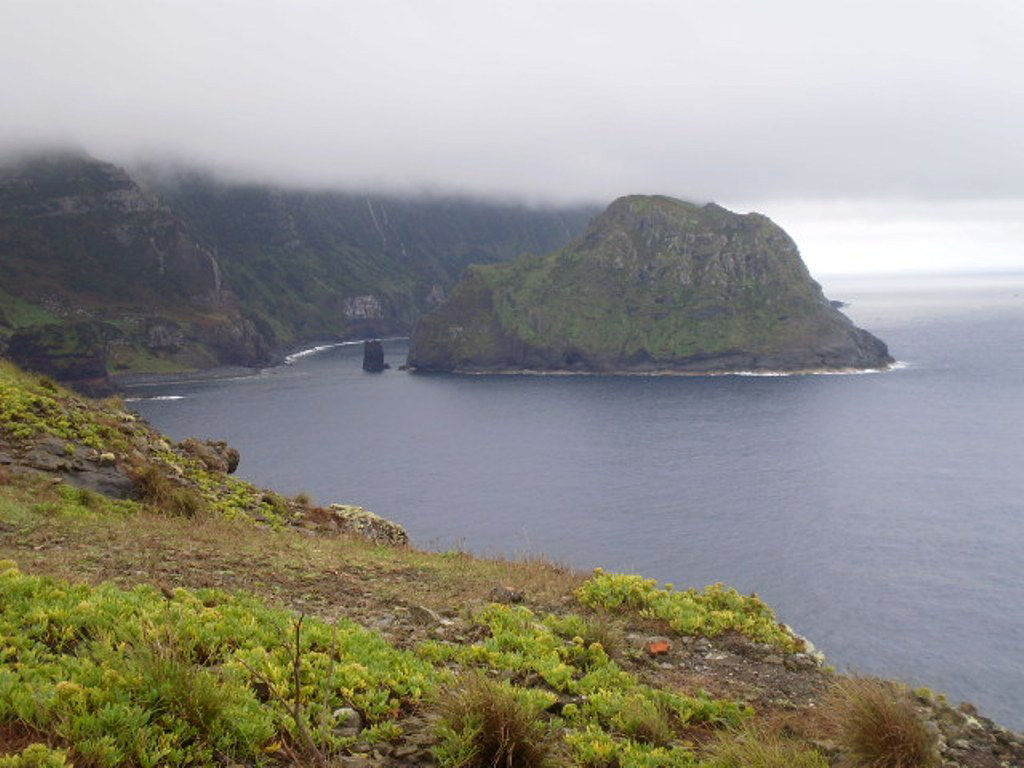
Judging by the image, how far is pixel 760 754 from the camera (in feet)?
24.3

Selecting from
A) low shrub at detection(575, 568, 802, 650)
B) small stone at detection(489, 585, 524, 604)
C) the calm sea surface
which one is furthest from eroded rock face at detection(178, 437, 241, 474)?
low shrub at detection(575, 568, 802, 650)

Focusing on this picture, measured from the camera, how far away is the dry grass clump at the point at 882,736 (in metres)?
7.80

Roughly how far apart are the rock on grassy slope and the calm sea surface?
12619mm

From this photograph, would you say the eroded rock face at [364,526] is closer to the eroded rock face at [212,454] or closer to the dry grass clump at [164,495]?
the eroded rock face at [212,454]

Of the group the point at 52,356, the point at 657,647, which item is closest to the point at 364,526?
the point at 657,647

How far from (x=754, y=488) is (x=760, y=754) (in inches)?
4127

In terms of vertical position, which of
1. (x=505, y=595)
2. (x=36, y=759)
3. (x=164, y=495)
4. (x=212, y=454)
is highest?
(x=36, y=759)

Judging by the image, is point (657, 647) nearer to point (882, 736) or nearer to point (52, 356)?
point (882, 736)

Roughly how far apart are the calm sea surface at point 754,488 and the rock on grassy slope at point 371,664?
12.6 metres

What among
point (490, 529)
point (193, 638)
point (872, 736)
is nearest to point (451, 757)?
point (193, 638)

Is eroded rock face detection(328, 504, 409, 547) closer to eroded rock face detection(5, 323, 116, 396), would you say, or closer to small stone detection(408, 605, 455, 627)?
small stone detection(408, 605, 455, 627)

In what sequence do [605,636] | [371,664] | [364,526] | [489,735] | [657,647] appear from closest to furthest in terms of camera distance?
[489,735]
[371,664]
[605,636]
[657,647]
[364,526]

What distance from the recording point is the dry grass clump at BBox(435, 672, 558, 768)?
7.24 m

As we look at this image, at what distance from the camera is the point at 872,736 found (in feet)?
26.0
